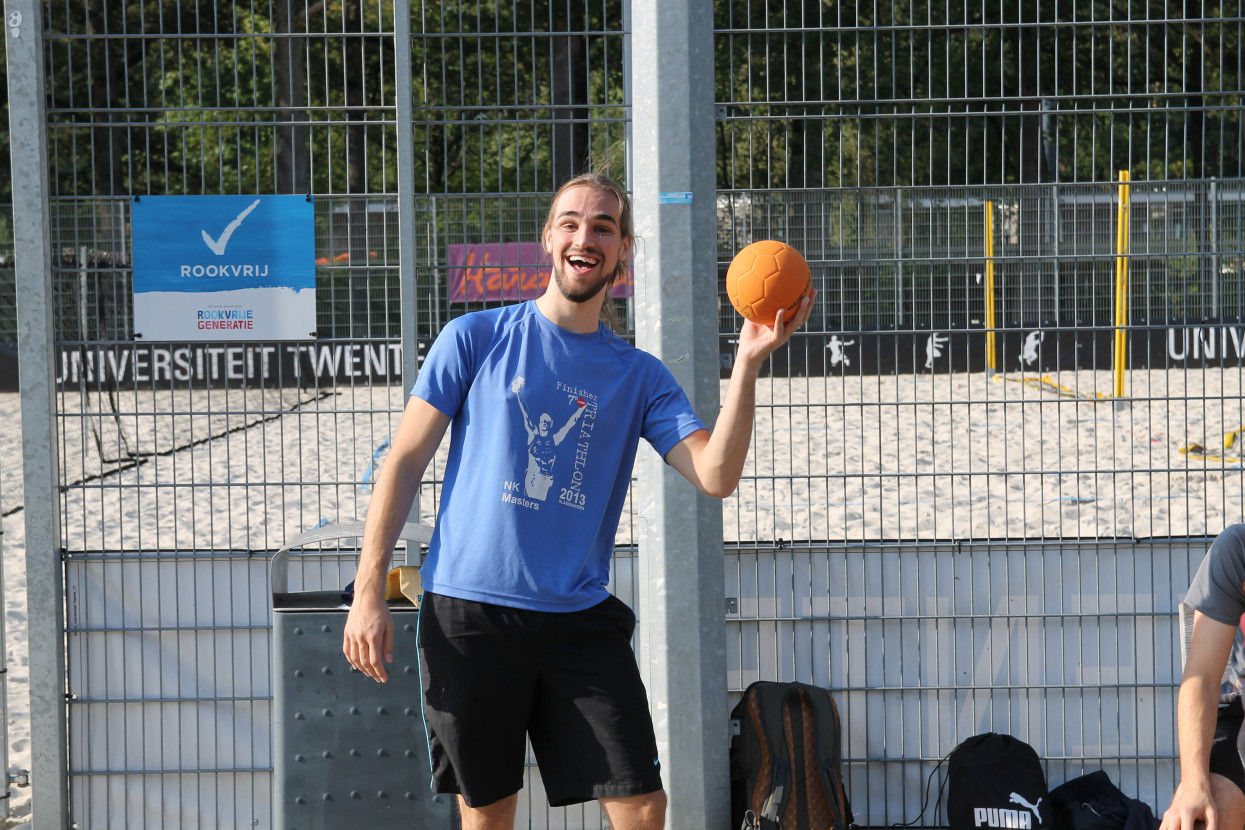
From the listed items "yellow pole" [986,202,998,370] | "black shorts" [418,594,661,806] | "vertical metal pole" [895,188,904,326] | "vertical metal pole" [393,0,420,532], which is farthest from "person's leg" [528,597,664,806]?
"yellow pole" [986,202,998,370]

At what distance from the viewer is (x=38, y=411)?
4.03 metres

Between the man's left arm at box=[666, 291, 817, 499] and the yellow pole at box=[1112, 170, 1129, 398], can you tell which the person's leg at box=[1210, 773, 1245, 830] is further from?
the yellow pole at box=[1112, 170, 1129, 398]

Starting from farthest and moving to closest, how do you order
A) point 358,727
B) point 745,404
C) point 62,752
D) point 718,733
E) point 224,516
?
point 224,516
point 62,752
point 718,733
point 358,727
point 745,404

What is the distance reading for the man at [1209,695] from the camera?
244cm

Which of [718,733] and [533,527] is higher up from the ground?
[533,527]

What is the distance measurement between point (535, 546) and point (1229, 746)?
5.79 feet

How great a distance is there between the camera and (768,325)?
2666 millimetres

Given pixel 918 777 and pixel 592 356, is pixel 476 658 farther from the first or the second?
pixel 918 777

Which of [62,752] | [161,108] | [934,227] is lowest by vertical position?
[62,752]

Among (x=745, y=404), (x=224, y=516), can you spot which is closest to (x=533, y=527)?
(x=745, y=404)

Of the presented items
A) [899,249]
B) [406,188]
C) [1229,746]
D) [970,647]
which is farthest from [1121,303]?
[406,188]

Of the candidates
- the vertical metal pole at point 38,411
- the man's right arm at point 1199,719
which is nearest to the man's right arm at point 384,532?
the man's right arm at point 1199,719

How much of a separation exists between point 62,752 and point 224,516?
14.6 ft

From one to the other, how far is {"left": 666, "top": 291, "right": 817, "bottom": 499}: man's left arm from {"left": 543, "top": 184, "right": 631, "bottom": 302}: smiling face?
0.38 m
